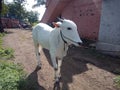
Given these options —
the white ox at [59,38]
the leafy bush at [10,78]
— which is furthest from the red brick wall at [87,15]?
the leafy bush at [10,78]

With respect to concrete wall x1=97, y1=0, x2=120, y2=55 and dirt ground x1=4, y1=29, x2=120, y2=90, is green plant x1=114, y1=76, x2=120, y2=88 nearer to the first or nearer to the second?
dirt ground x1=4, y1=29, x2=120, y2=90

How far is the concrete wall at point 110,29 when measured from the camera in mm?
10594

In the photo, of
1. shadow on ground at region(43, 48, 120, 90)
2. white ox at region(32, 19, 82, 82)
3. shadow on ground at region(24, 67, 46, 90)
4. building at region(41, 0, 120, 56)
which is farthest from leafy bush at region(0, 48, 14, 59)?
building at region(41, 0, 120, 56)

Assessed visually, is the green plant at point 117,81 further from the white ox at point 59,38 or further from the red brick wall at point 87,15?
the red brick wall at point 87,15

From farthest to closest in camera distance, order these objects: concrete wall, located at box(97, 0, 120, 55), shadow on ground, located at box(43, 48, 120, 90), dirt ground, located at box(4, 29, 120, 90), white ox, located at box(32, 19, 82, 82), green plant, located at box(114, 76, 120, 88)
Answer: concrete wall, located at box(97, 0, 120, 55) < shadow on ground, located at box(43, 48, 120, 90) < green plant, located at box(114, 76, 120, 88) < dirt ground, located at box(4, 29, 120, 90) < white ox, located at box(32, 19, 82, 82)

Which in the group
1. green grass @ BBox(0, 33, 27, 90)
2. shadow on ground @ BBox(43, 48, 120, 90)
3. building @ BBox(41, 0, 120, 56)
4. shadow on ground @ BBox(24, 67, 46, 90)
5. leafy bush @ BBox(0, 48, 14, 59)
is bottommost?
shadow on ground @ BBox(43, 48, 120, 90)

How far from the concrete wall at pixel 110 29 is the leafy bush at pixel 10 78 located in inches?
180

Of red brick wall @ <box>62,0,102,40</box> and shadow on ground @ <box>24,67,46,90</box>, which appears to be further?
red brick wall @ <box>62,0,102,40</box>

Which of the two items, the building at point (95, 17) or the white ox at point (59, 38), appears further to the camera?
Answer: the building at point (95, 17)

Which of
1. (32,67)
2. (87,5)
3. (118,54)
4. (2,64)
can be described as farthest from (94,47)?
(2,64)

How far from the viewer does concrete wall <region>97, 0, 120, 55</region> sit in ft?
34.8

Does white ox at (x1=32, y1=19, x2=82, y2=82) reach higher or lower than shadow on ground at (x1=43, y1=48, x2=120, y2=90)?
higher

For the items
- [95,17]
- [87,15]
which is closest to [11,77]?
[95,17]

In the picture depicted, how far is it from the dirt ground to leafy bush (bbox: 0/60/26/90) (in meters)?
0.31
